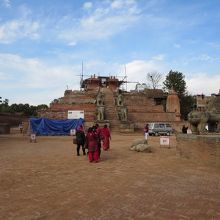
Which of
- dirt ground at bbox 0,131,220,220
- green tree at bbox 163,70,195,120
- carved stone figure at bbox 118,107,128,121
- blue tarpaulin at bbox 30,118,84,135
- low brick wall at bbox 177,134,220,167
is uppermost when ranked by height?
green tree at bbox 163,70,195,120

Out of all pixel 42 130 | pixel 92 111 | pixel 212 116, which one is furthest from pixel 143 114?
pixel 212 116

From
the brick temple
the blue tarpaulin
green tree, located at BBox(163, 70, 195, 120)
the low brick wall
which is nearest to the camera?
the low brick wall

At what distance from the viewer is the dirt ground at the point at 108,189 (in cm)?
710

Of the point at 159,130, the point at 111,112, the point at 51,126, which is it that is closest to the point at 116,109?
the point at 111,112

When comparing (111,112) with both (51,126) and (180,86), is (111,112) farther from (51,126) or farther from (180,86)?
(180,86)

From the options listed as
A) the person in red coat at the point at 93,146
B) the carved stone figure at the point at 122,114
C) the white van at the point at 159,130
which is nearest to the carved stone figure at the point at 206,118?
the person in red coat at the point at 93,146

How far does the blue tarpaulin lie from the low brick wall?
23.3 m

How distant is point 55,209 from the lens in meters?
7.36

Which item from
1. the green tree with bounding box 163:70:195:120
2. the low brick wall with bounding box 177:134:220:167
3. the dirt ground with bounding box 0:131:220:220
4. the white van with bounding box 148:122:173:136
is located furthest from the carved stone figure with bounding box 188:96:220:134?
the green tree with bounding box 163:70:195:120

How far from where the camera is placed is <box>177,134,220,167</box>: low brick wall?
13023 mm

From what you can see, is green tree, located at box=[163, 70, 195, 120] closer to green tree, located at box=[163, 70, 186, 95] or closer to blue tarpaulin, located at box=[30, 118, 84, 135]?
green tree, located at box=[163, 70, 186, 95]

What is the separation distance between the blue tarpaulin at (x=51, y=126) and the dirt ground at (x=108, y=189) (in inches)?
903

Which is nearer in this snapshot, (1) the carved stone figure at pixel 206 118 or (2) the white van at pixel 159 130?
(1) the carved stone figure at pixel 206 118

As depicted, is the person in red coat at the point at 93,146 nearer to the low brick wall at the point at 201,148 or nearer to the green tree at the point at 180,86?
the low brick wall at the point at 201,148
